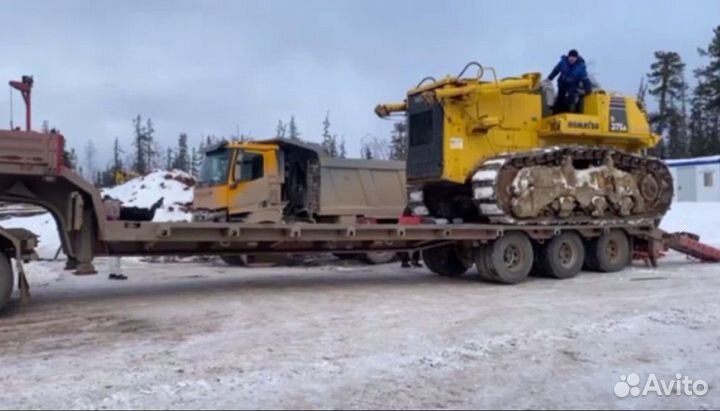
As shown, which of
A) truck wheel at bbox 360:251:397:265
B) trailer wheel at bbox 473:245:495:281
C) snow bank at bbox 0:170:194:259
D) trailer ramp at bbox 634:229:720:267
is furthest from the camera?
snow bank at bbox 0:170:194:259

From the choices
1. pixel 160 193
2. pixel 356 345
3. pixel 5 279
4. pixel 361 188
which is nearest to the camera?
pixel 356 345

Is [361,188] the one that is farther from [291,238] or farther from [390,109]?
[291,238]

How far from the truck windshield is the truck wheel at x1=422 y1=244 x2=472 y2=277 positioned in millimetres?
A: 5455

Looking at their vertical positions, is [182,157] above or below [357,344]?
above

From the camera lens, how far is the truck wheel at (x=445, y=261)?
13380mm

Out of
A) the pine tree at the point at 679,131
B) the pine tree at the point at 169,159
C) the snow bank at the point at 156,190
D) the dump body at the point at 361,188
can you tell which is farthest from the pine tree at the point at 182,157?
the dump body at the point at 361,188

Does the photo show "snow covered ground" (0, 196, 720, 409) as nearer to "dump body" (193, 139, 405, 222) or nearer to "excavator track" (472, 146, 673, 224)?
"excavator track" (472, 146, 673, 224)

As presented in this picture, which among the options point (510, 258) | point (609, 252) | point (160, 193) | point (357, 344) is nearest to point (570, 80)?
point (609, 252)

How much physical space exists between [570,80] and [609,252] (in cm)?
325

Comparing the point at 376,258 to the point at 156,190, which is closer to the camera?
the point at 376,258

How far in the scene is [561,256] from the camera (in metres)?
12.8

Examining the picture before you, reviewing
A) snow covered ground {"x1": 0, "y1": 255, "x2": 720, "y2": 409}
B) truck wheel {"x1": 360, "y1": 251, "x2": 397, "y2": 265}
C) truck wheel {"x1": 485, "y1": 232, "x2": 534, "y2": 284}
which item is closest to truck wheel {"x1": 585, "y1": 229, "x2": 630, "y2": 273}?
snow covered ground {"x1": 0, "y1": 255, "x2": 720, "y2": 409}

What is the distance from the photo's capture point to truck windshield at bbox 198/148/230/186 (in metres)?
16.7

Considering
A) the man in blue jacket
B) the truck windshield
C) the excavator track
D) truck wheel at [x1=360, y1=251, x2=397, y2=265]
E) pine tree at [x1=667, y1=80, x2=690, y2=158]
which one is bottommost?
truck wheel at [x1=360, y1=251, x2=397, y2=265]
